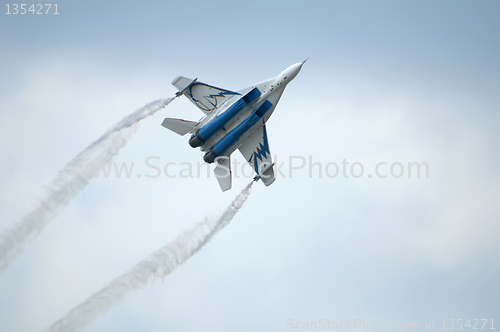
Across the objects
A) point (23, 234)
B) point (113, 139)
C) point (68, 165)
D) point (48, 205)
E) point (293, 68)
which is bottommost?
point (23, 234)

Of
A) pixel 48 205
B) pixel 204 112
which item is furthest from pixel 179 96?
pixel 48 205

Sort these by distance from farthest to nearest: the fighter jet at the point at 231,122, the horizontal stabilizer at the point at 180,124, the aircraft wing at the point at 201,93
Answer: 1. the aircraft wing at the point at 201,93
2. the horizontal stabilizer at the point at 180,124
3. the fighter jet at the point at 231,122

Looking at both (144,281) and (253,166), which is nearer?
(144,281)

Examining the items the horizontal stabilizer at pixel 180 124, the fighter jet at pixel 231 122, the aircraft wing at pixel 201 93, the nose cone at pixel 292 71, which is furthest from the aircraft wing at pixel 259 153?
the nose cone at pixel 292 71

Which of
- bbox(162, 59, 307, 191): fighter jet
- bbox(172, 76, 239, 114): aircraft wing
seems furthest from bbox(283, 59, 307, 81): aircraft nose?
bbox(172, 76, 239, 114): aircraft wing

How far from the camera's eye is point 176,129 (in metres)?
37.8

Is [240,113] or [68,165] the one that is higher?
[240,113]

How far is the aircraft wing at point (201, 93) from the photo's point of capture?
39.1 metres

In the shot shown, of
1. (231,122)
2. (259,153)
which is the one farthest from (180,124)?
(259,153)

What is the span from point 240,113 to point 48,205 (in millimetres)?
18719

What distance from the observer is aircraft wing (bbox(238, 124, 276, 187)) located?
39.2m

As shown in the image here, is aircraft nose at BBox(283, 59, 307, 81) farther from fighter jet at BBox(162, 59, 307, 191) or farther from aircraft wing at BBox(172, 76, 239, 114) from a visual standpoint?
aircraft wing at BBox(172, 76, 239, 114)

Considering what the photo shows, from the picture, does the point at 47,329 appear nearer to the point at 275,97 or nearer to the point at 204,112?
the point at 204,112

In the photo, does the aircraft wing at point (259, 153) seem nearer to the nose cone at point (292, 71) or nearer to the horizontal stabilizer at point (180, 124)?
the horizontal stabilizer at point (180, 124)
